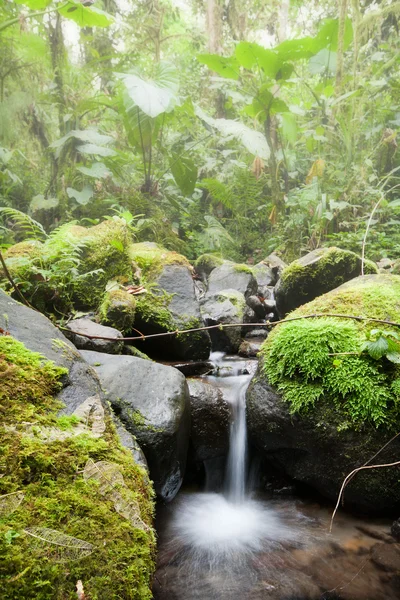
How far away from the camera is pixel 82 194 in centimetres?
791

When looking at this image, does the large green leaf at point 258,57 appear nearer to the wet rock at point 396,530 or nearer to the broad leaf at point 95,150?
the broad leaf at point 95,150


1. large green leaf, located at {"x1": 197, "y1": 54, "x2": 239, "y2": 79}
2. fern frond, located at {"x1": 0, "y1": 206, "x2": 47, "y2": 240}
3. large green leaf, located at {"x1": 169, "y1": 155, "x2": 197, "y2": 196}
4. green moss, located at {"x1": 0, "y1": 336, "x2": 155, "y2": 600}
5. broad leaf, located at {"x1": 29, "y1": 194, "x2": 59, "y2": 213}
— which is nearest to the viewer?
green moss, located at {"x1": 0, "y1": 336, "x2": 155, "y2": 600}

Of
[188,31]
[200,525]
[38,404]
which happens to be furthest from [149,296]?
[188,31]

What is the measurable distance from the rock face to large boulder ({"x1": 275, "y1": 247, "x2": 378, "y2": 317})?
2789mm

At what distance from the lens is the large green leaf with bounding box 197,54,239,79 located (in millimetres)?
8727

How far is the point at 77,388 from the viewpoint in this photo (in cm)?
185

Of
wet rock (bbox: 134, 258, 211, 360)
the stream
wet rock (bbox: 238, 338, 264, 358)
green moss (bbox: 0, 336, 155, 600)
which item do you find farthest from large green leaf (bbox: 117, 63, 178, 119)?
green moss (bbox: 0, 336, 155, 600)

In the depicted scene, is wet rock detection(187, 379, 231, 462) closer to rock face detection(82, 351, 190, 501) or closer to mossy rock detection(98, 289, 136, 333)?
rock face detection(82, 351, 190, 501)

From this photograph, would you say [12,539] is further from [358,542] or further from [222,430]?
[222,430]

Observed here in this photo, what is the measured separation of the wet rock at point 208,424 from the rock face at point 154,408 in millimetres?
196

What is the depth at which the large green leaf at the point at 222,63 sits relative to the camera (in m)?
8.73

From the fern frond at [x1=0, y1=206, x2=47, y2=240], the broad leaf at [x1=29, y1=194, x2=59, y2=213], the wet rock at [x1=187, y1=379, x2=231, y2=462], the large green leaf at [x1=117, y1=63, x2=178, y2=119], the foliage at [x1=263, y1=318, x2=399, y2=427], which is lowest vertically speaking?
the wet rock at [x1=187, y1=379, x2=231, y2=462]

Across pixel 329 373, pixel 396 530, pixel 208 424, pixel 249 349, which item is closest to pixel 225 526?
pixel 208 424

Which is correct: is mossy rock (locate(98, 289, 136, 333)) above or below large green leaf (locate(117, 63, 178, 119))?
below
